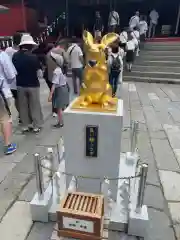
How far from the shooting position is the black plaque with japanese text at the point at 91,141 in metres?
2.05

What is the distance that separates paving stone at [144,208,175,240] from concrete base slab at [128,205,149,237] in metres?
0.10

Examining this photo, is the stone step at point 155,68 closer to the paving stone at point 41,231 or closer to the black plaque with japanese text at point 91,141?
the black plaque with japanese text at point 91,141

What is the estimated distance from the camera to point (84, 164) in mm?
2221

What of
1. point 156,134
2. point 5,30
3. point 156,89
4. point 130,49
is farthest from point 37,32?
point 156,134

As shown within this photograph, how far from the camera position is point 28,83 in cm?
375

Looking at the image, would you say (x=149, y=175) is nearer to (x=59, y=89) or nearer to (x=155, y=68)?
(x=59, y=89)

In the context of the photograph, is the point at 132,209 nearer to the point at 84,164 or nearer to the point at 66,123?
the point at 84,164

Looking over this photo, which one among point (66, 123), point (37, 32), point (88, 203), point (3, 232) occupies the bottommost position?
point (3, 232)

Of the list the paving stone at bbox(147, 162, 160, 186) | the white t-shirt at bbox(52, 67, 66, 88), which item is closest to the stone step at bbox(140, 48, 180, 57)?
the white t-shirt at bbox(52, 67, 66, 88)

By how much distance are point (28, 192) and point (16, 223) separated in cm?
46

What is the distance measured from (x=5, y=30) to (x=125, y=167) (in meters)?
11.3

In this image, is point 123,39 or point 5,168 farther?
point 123,39

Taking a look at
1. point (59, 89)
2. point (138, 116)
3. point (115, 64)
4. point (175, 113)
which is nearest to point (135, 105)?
point (138, 116)

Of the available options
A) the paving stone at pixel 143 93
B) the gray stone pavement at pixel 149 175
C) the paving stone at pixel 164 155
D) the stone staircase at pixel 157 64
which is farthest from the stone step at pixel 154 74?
the paving stone at pixel 164 155
